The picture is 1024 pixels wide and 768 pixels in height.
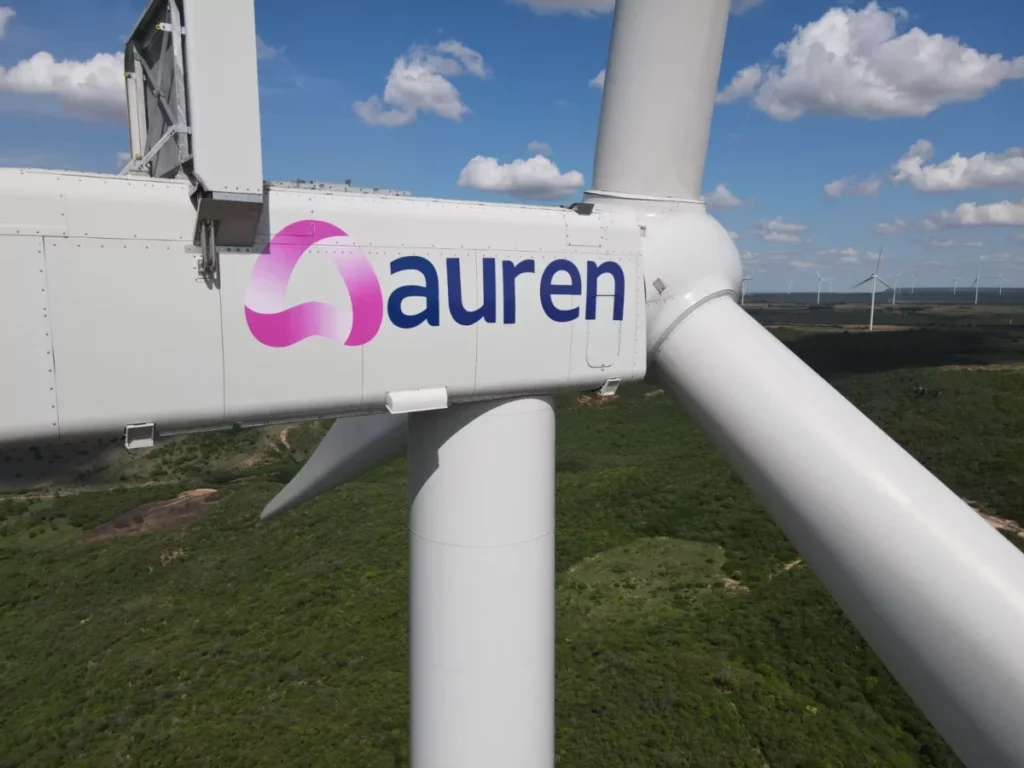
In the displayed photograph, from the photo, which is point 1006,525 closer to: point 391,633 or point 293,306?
point 391,633

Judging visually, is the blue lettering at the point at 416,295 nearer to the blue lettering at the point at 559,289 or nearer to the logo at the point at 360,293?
the logo at the point at 360,293

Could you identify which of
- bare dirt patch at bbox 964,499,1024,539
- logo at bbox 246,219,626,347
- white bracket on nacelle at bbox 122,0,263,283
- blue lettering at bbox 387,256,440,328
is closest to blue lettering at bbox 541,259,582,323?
logo at bbox 246,219,626,347

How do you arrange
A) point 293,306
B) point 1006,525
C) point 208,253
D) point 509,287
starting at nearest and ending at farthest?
point 208,253 < point 293,306 < point 509,287 < point 1006,525

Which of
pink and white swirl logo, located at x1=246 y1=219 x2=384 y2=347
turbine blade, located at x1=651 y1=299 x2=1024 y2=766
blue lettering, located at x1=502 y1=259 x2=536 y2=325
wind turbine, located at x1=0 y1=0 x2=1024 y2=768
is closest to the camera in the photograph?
wind turbine, located at x1=0 y1=0 x2=1024 y2=768

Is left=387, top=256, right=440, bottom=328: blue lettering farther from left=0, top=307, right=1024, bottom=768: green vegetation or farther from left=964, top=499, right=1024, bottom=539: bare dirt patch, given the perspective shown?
left=964, top=499, right=1024, bottom=539: bare dirt patch

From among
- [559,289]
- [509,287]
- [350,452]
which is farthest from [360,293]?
[350,452]

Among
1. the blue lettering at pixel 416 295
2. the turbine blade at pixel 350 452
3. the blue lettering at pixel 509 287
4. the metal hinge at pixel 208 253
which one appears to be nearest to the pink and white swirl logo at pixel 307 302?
the blue lettering at pixel 416 295
